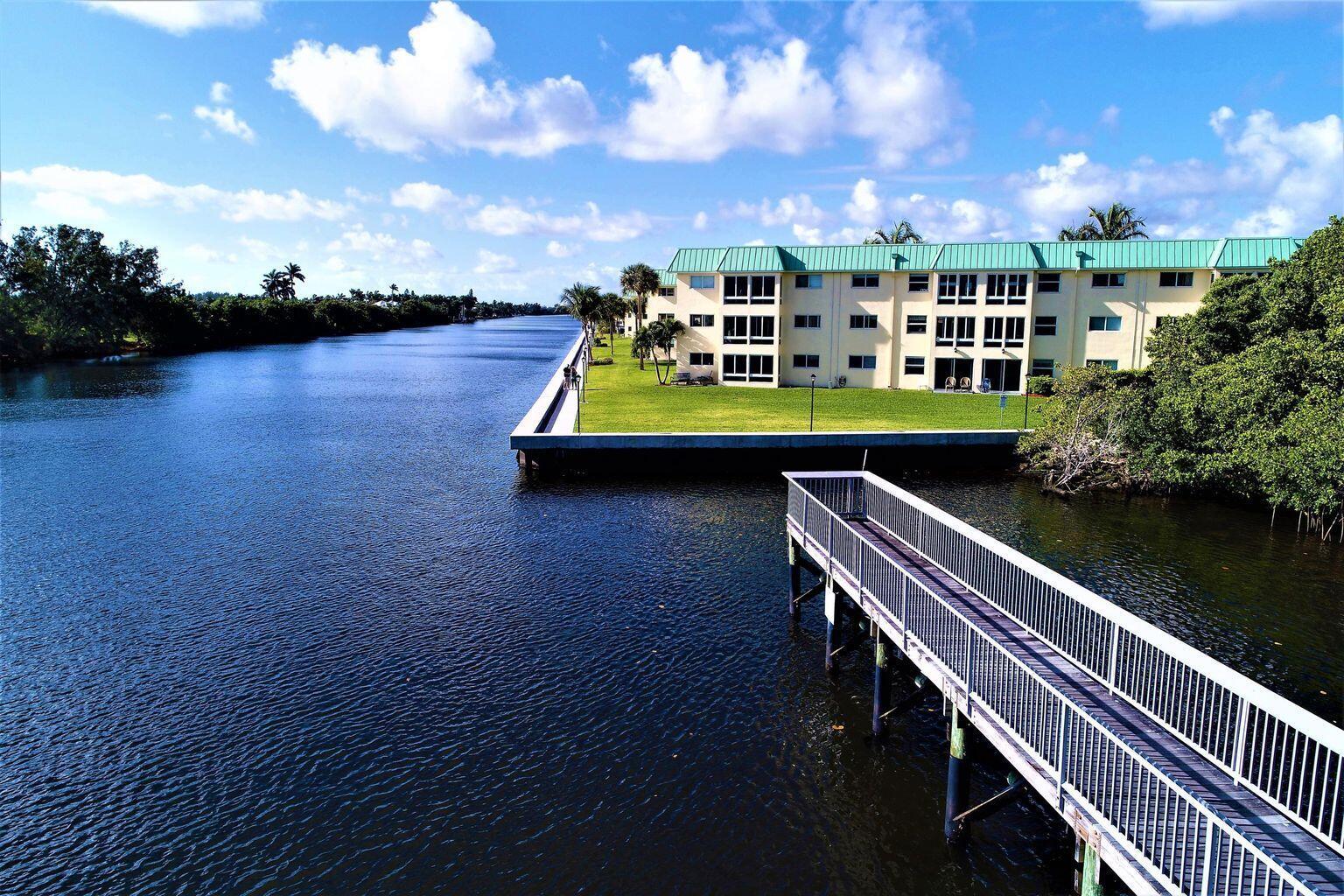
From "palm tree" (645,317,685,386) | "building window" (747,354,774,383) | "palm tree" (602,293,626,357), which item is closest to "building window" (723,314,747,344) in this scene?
"building window" (747,354,774,383)

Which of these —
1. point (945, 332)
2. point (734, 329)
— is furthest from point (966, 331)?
point (734, 329)

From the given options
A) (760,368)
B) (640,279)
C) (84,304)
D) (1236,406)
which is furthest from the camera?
(84,304)

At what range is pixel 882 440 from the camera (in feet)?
130

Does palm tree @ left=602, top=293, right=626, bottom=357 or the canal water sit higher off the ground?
palm tree @ left=602, top=293, right=626, bottom=357

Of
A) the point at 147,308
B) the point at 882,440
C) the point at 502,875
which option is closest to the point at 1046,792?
the point at 502,875

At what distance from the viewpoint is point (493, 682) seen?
17.1 metres

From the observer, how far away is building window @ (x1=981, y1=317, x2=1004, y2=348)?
182 feet

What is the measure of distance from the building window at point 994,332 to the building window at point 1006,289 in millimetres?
1132

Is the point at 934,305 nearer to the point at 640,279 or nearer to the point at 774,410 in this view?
the point at 774,410

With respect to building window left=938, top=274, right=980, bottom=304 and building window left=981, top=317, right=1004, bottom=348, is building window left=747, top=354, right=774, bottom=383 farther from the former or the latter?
building window left=981, top=317, right=1004, bottom=348

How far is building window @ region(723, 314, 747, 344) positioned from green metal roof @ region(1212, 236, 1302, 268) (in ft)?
95.8

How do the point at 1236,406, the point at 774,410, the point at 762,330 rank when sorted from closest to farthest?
1. the point at 1236,406
2. the point at 774,410
3. the point at 762,330

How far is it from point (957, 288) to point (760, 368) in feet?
45.9

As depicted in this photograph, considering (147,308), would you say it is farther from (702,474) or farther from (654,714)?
(654,714)
